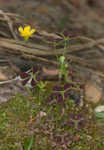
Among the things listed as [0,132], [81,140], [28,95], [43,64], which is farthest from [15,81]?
[81,140]

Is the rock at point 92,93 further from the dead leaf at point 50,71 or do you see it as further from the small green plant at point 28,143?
the small green plant at point 28,143

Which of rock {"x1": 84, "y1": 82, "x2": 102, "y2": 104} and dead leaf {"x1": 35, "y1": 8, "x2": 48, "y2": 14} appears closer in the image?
rock {"x1": 84, "y1": 82, "x2": 102, "y2": 104}

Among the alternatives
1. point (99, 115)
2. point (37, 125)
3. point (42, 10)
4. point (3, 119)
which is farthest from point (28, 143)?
point (42, 10)

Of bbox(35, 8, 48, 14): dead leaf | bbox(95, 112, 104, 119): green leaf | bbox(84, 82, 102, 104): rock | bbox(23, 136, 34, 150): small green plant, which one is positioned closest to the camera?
bbox(23, 136, 34, 150): small green plant

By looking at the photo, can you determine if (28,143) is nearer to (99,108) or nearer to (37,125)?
(37,125)

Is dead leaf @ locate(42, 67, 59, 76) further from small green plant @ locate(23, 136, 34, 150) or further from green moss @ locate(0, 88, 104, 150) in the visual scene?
small green plant @ locate(23, 136, 34, 150)

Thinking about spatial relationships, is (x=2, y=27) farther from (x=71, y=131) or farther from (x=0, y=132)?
(x=71, y=131)

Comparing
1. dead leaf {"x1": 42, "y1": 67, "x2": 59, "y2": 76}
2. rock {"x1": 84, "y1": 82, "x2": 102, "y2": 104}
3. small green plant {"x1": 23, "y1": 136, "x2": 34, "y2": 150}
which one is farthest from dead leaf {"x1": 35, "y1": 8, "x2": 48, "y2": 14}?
small green plant {"x1": 23, "y1": 136, "x2": 34, "y2": 150}

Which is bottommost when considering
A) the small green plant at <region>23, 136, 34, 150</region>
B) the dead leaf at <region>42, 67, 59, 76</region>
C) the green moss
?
the small green plant at <region>23, 136, 34, 150</region>

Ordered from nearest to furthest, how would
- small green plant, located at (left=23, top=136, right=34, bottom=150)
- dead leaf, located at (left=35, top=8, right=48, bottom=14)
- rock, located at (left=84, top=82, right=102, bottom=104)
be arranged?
small green plant, located at (left=23, top=136, right=34, bottom=150) → rock, located at (left=84, top=82, right=102, bottom=104) → dead leaf, located at (left=35, top=8, right=48, bottom=14)
